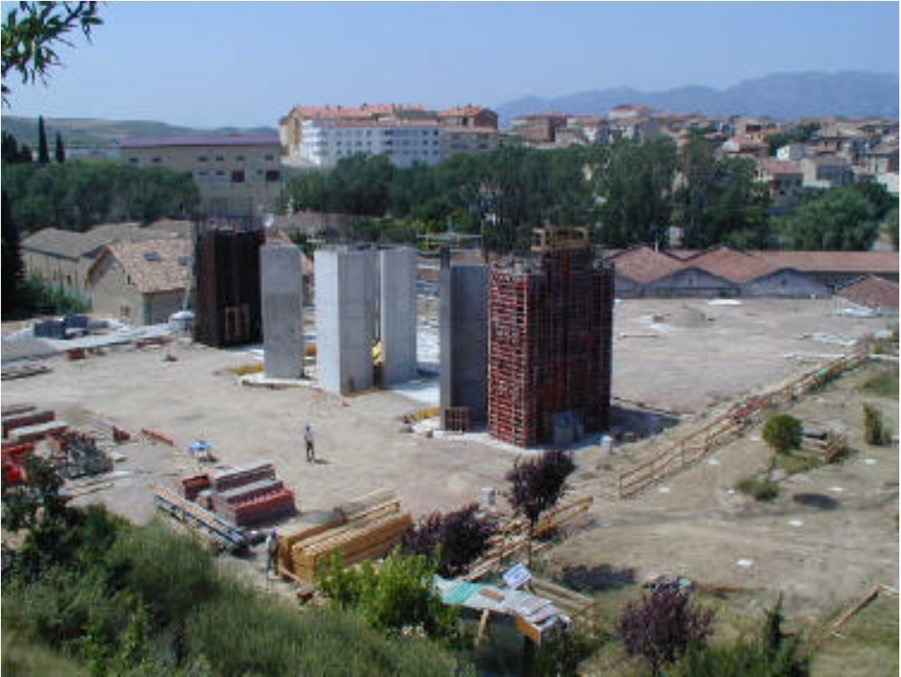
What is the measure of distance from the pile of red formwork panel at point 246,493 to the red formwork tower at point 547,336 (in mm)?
5468

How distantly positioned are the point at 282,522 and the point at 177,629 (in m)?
7.02

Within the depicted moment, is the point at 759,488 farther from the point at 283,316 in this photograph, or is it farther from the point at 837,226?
the point at 837,226

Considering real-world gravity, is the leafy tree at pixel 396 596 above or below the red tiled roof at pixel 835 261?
below

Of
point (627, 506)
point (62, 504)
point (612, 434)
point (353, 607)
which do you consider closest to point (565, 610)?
point (353, 607)

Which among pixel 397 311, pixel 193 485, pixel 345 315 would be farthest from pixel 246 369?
pixel 193 485

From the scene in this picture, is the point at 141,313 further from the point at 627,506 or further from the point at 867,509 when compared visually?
the point at 867,509

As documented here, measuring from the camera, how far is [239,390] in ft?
85.9

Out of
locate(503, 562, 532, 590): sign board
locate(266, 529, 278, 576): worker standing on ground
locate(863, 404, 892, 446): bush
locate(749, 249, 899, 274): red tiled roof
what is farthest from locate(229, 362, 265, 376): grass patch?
locate(749, 249, 899, 274): red tiled roof

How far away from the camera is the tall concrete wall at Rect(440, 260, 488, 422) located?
2216 cm

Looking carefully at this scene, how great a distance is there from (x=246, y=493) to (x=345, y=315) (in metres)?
9.22

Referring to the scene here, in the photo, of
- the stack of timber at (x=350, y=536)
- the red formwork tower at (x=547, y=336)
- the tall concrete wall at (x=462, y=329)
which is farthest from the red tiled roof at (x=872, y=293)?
the stack of timber at (x=350, y=536)

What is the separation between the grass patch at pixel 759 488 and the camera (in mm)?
17781

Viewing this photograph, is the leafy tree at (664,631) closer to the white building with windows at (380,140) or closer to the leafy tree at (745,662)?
the leafy tree at (745,662)

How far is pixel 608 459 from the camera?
2033cm
